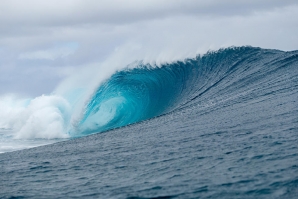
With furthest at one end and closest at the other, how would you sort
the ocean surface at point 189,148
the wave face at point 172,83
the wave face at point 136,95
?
the wave face at point 136,95 → the wave face at point 172,83 → the ocean surface at point 189,148

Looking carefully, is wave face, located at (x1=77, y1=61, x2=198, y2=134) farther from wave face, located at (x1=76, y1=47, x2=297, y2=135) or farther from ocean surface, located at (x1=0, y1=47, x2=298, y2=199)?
ocean surface, located at (x1=0, y1=47, x2=298, y2=199)

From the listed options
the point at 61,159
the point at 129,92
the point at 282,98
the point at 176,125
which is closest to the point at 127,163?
the point at 61,159

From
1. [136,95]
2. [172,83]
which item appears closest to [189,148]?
[172,83]

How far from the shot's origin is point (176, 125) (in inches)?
488

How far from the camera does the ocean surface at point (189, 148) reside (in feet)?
22.7

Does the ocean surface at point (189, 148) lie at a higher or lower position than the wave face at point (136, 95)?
lower

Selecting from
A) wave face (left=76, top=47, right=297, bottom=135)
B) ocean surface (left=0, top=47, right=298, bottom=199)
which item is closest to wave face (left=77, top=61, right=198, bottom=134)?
wave face (left=76, top=47, right=297, bottom=135)

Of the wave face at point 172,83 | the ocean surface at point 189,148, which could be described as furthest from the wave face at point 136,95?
the ocean surface at point 189,148

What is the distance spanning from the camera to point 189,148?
30.4 feet

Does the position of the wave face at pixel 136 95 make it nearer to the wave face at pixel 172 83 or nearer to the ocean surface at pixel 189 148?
the wave face at pixel 172 83

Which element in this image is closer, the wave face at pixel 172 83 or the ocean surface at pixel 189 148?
the ocean surface at pixel 189 148

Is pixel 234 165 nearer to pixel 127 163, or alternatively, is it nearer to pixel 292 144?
pixel 292 144

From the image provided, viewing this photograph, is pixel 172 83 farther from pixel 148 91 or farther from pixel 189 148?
pixel 189 148

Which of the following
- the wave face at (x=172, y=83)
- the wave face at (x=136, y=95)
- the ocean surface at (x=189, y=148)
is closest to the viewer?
the ocean surface at (x=189, y=148)
